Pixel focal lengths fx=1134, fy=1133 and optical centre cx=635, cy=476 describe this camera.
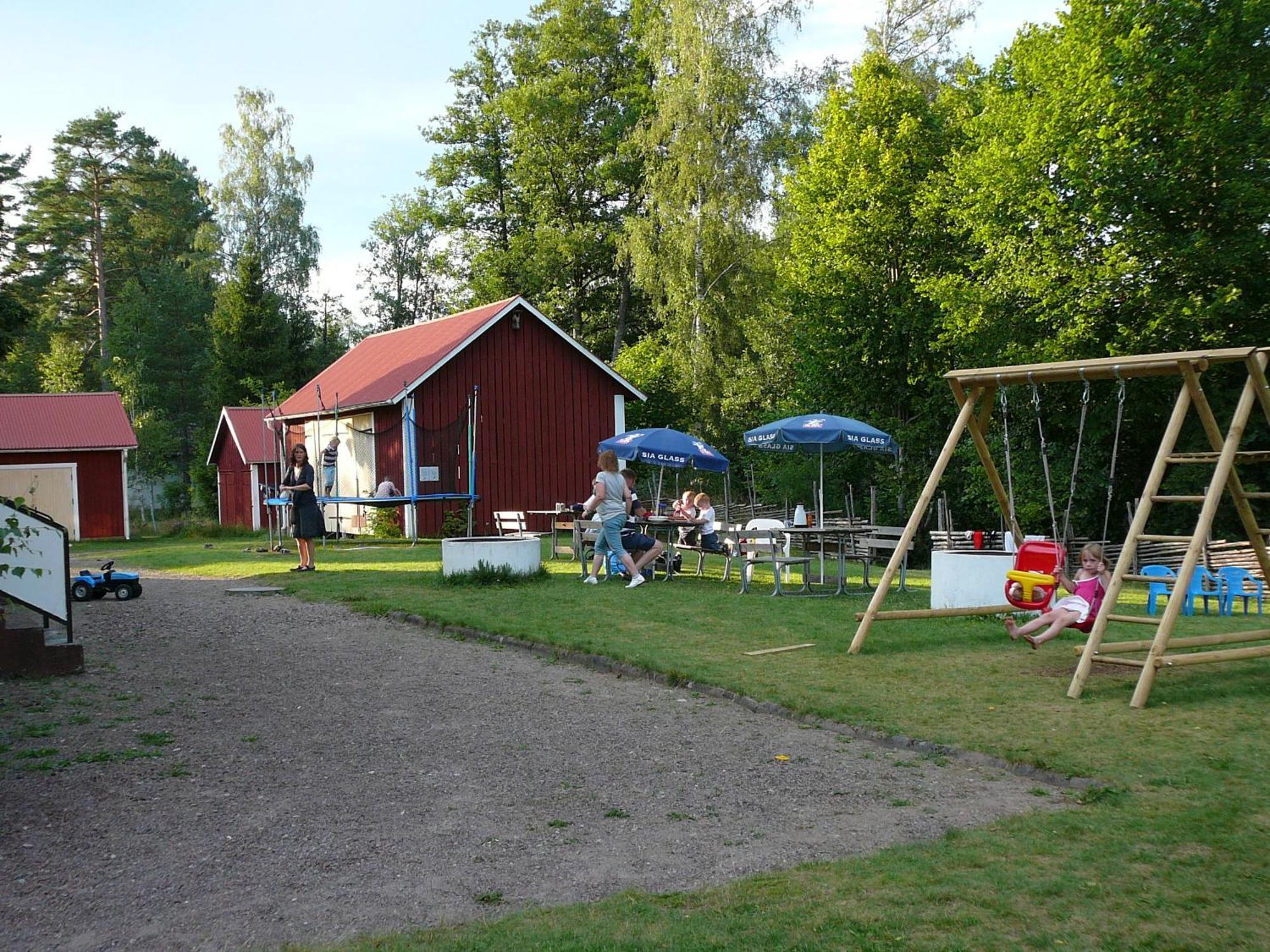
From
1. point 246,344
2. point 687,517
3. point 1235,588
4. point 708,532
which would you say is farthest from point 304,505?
point 246,344

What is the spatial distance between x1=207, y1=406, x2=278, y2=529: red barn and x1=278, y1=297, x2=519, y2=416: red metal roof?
4.24 meters

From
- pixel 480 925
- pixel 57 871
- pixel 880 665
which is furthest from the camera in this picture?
pixel 880 665

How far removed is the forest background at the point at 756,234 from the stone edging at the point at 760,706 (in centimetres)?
705

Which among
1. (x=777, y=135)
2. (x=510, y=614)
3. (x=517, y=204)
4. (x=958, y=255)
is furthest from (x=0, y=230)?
(x=517, y=204)

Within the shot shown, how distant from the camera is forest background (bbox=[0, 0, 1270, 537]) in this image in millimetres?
20750

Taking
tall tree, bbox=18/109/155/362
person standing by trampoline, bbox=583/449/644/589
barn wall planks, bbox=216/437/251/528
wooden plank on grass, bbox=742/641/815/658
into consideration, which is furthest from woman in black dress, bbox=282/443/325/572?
tall tree, bbox=18/109/155/362

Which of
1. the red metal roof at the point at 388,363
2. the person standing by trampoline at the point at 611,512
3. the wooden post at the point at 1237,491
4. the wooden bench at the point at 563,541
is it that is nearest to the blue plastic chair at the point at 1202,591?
the wooden post at the point at 1237,491

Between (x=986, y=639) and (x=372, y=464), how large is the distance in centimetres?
1991

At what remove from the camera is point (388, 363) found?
98.8 ft

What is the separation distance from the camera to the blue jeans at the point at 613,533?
15.0 metres

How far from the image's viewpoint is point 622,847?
4.96 meters

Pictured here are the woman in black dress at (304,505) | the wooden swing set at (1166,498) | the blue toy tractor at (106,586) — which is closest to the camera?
the wooden swing set at (1166,498)

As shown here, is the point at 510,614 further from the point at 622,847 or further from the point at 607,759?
the point at 622,847

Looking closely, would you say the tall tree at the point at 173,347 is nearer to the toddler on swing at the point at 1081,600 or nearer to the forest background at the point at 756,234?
the forest background at the point at 756,234
